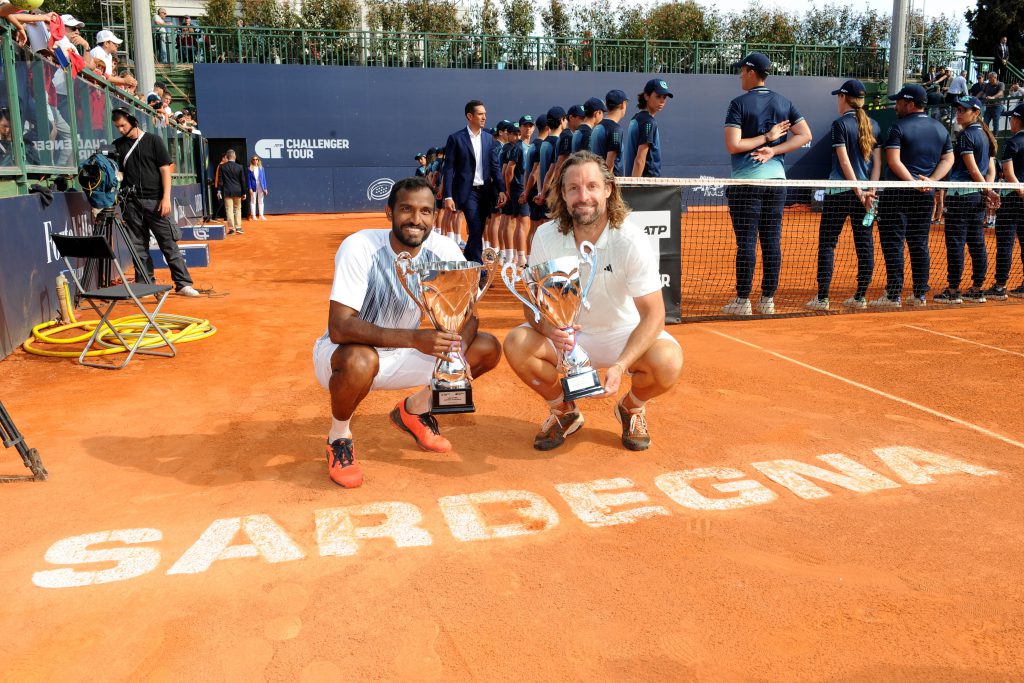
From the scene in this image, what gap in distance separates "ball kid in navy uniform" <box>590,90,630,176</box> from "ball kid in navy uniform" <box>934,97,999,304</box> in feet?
12.0

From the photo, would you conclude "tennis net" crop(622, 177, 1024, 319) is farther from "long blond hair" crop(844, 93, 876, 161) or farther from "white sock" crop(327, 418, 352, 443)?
"white sock" crop(327, 418, 352, 443)

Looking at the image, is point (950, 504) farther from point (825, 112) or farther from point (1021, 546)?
point (825, 112)

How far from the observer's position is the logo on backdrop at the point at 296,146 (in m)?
25.4

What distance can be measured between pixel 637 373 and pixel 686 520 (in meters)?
0.97

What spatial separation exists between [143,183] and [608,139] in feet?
16.4

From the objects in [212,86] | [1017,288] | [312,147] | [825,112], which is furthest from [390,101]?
[1017,288]

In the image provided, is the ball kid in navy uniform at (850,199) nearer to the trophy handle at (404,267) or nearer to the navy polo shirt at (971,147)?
the navy polo shirt at (971,147)

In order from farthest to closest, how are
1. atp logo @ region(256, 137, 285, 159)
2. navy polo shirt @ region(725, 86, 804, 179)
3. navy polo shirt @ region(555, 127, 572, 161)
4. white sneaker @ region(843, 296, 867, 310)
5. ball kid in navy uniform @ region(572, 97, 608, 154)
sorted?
atp logo @ region(256, 137, 285, 159)
navy polo shirt @ region(555, 127, 572, 161)
ball kid in navy uniform @ region(572, 97, 608, 154)
white sneaker @ region(843, 296, 867, 310)
navy polo shirt @ region(725, 86, 804, 179)

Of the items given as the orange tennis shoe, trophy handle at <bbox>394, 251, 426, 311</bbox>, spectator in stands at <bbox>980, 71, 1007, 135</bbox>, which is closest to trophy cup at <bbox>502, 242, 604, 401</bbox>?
trophy handle at <bbox>394, 251, 426, 311</bbox>

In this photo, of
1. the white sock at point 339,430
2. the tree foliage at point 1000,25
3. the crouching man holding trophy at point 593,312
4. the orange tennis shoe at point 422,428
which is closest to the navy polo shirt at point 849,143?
the crouching man holding trophy at point 593,312

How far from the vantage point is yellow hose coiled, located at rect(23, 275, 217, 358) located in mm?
6449

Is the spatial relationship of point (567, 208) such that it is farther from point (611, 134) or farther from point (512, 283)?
point (611, 134)

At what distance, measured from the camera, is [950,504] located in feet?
11.8

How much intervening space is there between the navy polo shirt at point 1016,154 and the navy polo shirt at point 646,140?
13.1 feet
